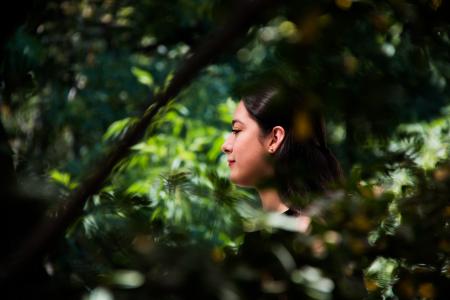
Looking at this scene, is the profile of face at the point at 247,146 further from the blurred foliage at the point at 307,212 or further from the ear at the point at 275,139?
the blurred foliage at the point at 307,212

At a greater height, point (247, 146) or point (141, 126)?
point (141, 126)

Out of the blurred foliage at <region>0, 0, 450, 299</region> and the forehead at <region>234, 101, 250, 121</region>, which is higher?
the blurred foliage at <region>0, 0, 450, 299</region>

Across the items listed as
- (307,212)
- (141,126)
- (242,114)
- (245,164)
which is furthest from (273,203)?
(141,126)

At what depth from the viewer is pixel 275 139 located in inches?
85.8

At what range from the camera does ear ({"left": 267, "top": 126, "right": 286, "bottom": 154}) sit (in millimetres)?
2155

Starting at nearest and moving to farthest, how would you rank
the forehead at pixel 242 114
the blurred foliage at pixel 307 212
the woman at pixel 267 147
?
the blurred foliage at pixel 307 212 < the woman at pixel 267 147 < the forehead at pixel 242 114

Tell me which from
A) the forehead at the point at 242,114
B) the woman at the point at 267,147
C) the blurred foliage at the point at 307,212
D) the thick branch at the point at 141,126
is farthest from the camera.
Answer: the forehead at the point at 242,114

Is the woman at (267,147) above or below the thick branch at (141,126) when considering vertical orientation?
below

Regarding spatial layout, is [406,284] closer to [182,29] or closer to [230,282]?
[230,282]

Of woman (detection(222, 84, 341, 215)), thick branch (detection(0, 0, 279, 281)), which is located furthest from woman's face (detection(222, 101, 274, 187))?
thick branch (detection(0, 0, 279, 281))

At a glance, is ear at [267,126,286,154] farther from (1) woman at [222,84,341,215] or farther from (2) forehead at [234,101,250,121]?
(2) forehead at [234,101,250,121]

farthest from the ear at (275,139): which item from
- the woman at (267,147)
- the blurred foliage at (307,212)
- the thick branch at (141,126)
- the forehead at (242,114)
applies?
the thick branch at (141,126)

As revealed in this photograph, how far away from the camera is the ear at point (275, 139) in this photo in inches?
84.9

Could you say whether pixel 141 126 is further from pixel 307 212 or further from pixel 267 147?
pixel 267 147
